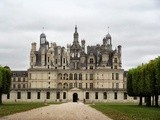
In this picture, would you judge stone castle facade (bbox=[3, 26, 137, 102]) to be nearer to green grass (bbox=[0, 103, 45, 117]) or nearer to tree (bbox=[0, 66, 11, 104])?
tree (bbox=[0, 66, 11, 104])

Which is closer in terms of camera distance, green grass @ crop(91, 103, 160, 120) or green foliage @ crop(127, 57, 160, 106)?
green grass @ crop(91, 103, 160, 120)

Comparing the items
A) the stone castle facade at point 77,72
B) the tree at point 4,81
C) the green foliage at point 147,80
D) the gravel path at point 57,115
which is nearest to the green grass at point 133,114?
the gravel path at point 57,115

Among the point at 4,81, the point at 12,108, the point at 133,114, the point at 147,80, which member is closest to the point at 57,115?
the point at 133,114

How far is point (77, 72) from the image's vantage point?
132m

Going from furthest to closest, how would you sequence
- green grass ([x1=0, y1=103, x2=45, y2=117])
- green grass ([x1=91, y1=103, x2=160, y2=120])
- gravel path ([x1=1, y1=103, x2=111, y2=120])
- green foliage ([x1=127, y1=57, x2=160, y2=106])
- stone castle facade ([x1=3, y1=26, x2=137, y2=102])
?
stone castle facade ([x1=3, y1=26, x2=137, y2=102]), green foliage ([x1=127, y1=57, x2=160, y2=106]), green grass ([x1=0, y1=103, x2=45, y2=117]), green grass ([x1=91, y1=103, x2=160, y2=120]), gravel path ([x1=1, y1=103, x2=111, y2=120])

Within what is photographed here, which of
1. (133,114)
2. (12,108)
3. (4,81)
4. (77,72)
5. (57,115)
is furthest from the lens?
(77,72)

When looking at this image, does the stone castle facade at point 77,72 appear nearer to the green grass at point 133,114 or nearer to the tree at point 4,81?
the tree at point 4,81

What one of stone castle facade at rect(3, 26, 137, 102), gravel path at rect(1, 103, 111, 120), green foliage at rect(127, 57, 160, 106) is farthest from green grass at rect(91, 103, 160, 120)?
stone castle facade at rect(3, 26, 137, 102)

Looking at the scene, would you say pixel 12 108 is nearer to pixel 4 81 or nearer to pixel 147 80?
pixel 147 80

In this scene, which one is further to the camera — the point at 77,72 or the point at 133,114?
the point at 77,72

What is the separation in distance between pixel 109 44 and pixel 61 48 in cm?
1536

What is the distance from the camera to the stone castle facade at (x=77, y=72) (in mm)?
124562

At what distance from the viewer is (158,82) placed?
194 ft

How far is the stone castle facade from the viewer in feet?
409
